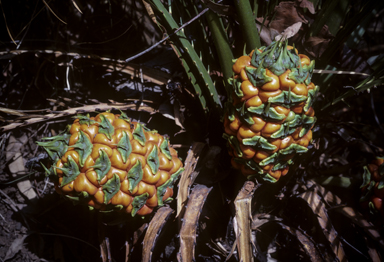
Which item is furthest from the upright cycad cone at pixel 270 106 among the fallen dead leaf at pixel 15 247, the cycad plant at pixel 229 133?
the fallen dead leaf at pixel 15 247

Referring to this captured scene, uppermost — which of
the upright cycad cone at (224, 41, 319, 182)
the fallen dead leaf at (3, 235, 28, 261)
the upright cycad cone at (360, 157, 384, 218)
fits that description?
the upright cycad cone at (224, 41, 319, 182)

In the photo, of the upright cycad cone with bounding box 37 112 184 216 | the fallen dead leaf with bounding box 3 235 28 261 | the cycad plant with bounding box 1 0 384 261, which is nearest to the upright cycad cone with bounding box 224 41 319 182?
the cycad plant with bounding box 1 0 384 261

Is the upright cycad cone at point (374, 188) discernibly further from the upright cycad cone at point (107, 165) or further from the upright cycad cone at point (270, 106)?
the upright cycad cone at point (107, 165)

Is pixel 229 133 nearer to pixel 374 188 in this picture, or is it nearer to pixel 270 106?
pixel 270 106

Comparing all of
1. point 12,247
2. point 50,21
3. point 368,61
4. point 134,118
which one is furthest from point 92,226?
point 368,61

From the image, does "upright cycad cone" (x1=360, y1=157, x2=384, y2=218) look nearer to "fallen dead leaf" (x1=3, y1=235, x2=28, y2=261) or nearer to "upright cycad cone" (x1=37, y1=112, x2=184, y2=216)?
"upright cycad cone" (x1=37, y1=112, x2=184, y2=216)

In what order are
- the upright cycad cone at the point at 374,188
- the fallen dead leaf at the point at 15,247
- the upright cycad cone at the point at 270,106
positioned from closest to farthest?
the upright cycad cone at the point at 270,106
the upright cycad cone at the point at 374,188
the fallen dead leaf at the point at 15,247
